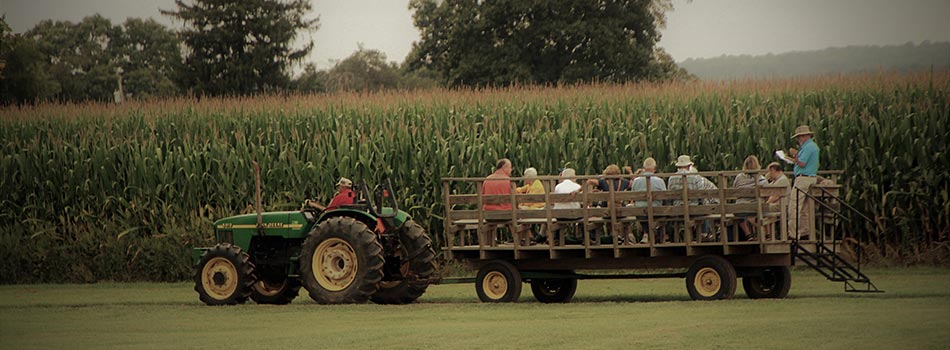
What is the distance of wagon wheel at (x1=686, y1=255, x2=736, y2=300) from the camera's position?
15461 millimetres

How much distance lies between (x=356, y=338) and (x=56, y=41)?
58.1m

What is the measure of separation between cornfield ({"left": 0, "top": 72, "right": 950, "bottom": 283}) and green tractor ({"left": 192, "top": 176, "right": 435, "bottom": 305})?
477 cm

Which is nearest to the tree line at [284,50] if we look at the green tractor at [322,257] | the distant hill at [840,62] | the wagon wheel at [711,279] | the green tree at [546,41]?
the green tree at [546,41]

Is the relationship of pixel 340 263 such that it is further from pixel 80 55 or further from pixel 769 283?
pixel 80 55

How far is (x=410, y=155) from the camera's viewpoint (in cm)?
2234

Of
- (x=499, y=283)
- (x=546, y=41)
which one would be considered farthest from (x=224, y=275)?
(x=546, y=41)

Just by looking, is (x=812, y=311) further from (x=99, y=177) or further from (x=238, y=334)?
(x=99, y=177)

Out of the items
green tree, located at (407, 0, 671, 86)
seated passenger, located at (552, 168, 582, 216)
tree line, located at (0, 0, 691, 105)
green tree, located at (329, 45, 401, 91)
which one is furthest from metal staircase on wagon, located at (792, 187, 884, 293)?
green tree, located at (329, 45, 401, 91)

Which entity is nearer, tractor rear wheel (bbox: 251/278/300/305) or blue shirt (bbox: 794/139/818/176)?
blue shirt (bbox: 794/139/818/176)

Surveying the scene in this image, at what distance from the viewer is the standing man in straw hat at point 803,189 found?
51.9ft

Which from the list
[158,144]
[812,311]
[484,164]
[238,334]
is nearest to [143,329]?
[238,334]

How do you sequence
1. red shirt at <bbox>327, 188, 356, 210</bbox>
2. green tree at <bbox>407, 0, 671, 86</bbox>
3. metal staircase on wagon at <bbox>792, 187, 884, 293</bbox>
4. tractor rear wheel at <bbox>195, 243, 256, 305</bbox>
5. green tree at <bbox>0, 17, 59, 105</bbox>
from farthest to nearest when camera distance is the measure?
green tree at <bbox>0, 17, 59, 105</bbox> < green tree at <bbox>407, 0, 671, 86</bbox> < red shirt at <bbox>327, 188, 356, 210</bbox> < tractor rear wheel at <bbox>195, 243, 256, 305</bbox> < metal staircase on wagon at <bbox>792, 187, 884, 293</bbox>

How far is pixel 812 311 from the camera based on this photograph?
46.1ft

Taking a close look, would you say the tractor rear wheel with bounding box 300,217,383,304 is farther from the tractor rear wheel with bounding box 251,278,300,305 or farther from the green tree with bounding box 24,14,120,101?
the green tree with bounding box 24,14,120,101
